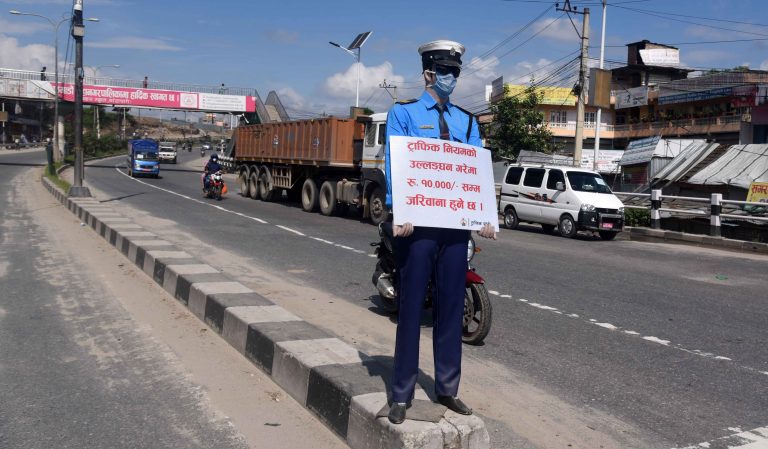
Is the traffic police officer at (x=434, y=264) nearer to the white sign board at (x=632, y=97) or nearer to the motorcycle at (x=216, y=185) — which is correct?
the motorcycle at (x=216, y=185)

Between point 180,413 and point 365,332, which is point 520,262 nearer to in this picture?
point 365,332

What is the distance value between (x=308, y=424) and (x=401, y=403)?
844 mm

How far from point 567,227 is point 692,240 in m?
2.85

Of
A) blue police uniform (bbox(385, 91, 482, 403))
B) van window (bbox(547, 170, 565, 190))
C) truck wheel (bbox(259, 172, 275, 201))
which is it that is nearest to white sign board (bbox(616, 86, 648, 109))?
truck wheel (bbox(259, 172, 275, 201))

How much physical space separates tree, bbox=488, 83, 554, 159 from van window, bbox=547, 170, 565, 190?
16596 mm

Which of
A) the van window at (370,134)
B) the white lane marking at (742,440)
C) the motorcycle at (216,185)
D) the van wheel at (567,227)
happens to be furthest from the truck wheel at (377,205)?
the white lane marking at (742,440)

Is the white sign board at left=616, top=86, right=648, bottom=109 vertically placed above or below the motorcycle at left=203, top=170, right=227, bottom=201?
above

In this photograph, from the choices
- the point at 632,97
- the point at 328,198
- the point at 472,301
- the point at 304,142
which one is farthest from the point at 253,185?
the point at 632,97

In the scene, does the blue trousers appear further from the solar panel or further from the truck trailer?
the solar panel

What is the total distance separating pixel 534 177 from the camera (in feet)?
60.8

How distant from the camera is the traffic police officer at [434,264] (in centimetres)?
347

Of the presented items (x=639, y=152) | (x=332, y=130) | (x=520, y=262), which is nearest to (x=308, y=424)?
(x=520, y=262)

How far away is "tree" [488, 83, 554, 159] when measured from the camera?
34.6 m

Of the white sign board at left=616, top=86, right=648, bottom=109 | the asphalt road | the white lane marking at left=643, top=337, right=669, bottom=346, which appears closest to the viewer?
the asphalt road
